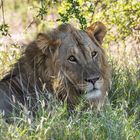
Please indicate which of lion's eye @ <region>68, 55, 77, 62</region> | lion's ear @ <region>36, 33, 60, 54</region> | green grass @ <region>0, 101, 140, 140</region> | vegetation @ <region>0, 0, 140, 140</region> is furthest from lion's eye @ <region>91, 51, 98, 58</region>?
green grass @ <region>0, 101, 140, 140</region>

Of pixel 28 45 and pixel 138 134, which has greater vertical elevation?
pixel 28 45

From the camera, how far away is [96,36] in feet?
20.0

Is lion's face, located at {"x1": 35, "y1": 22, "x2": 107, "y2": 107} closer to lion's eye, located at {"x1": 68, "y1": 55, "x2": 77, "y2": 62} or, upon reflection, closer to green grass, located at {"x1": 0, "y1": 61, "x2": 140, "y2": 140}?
lion's eye, located at {"x1": 68, "y1": 55, "x2": 77, "y2": 62}

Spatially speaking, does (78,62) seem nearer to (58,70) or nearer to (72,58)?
(72,58)

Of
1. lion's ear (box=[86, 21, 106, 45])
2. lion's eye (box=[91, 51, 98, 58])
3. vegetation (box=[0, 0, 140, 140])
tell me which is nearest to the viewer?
vegetation (box=[0, 0, 140, 140])

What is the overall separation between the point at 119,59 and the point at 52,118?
2.94 m

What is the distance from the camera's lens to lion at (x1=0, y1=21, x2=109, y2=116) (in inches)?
222

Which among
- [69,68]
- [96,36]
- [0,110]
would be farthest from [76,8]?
[0,110]

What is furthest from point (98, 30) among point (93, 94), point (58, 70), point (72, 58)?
point (93, 94)

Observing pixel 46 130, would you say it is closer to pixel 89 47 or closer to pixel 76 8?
pixel 89 47

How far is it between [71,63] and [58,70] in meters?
0.13

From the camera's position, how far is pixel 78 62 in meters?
5.68

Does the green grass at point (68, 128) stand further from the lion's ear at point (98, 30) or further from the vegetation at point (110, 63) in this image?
the lion's ear at point (98, 30)

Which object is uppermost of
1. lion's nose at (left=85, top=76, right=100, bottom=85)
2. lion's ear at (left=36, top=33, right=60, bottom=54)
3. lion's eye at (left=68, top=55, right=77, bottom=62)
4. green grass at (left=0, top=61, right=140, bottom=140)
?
lion's ear at (left=36, top=33, right=60, bottom=54)
